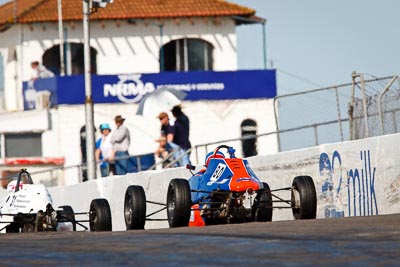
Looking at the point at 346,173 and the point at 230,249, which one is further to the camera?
the point at 346,173

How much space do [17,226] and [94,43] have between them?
2733cm

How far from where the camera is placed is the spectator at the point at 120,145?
28.5 meters

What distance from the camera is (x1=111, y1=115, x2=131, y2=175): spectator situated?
2852cm

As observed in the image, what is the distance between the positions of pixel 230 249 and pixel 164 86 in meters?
34.3

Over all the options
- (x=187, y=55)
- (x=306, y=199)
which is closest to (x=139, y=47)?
(x=187, y=55)

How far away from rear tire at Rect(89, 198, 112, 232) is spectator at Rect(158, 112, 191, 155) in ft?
19.3

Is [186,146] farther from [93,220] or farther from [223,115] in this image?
[223,115]

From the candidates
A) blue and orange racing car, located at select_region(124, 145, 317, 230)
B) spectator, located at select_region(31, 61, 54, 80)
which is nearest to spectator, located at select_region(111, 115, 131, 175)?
blue and orange racing car, located at select_region(124, 145, 317, 230)

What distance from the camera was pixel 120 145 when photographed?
95.2ft

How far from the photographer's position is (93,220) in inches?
820

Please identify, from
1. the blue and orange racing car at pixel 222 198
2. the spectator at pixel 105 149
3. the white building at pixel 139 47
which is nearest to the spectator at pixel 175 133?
the spectator at pixel 105 149

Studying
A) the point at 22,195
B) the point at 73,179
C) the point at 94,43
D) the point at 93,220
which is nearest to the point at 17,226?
the point at 22,195

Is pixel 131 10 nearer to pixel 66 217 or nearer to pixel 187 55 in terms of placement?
pixel 187 55

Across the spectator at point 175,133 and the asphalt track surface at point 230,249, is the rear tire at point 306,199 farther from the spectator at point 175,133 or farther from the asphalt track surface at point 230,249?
the spectator at point 175,133
